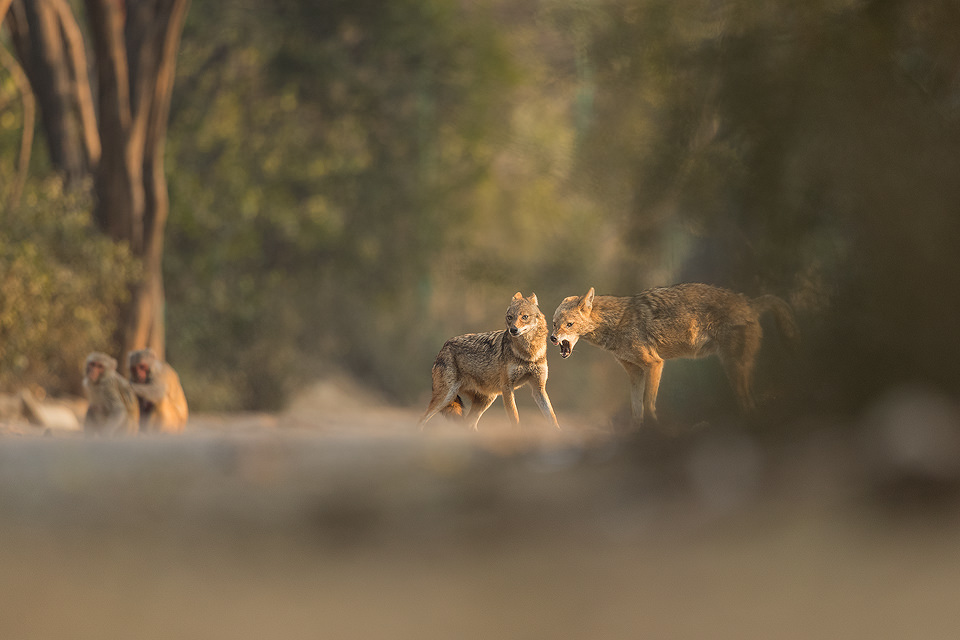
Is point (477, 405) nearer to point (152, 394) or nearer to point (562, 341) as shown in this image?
point (562, 341)

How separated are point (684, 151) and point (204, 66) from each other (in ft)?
56.4

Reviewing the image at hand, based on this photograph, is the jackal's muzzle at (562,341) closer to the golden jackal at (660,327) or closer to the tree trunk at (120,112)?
the golden jackal at (660,327)

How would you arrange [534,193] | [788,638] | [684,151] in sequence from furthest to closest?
[534,193] → [684,151] → [788,638]

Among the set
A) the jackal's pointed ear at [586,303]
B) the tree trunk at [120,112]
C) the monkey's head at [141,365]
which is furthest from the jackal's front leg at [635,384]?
the tree trunk at [120,112]

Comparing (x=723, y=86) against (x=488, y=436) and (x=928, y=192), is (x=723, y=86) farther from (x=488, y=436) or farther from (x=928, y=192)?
(x=488, y=436)

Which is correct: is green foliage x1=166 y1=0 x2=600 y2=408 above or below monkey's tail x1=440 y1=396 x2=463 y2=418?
above

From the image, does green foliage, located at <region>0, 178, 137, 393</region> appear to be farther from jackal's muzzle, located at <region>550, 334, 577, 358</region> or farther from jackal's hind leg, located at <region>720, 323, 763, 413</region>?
jackal's hind leg, located at <region>720, 323, 763, 413</region>

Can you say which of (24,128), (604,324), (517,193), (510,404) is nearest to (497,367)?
(510,404)

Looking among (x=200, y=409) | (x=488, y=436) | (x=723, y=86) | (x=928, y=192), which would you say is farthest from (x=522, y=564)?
(x=200, y=409)

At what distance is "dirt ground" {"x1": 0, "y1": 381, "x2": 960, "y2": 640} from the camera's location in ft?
6.66

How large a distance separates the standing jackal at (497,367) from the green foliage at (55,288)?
8.56 metres

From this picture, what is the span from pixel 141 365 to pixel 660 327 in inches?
175

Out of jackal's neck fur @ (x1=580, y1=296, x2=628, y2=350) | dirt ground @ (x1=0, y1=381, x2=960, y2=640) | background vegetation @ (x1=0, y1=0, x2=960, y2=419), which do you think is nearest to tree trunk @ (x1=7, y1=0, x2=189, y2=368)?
background vegetation @ (x1=0, y1=0, x2=960, y2=419)

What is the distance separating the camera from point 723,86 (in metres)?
3.03
